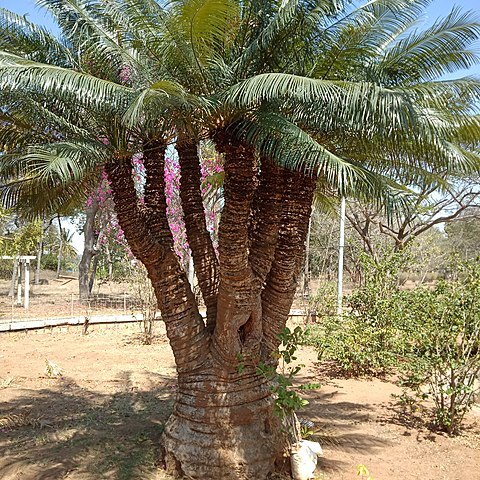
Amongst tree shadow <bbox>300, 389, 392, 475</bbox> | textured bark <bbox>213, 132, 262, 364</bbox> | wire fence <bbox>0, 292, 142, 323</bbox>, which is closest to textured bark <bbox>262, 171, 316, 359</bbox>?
textured bark <bbox>213, 132, 262, 364</bbox>

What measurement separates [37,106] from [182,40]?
1.62 m

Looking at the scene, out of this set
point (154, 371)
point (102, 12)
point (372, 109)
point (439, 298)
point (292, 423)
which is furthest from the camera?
point (154, 371)

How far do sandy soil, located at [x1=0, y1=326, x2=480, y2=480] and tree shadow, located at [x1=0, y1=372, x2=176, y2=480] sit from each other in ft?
0.04

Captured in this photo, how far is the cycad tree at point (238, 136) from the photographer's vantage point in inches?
161

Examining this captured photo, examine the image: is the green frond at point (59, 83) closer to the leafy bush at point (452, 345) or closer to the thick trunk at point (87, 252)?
the leafy bush at point (452, 345)

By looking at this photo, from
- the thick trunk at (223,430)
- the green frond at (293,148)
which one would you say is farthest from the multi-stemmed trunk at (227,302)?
the green frond at (293,148)

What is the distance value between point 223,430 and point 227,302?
1315 millimetres

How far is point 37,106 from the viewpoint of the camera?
4812 millimetres

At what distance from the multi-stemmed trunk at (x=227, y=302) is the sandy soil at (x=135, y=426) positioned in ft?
2.47

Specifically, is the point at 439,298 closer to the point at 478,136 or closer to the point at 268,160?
the point at 478,136

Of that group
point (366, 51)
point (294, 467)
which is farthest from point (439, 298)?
point (366, 51)

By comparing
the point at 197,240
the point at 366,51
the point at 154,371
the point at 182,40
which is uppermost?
the point at 366,51

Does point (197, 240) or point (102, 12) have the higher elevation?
point (102, 12)

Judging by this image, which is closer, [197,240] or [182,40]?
[182,40]
